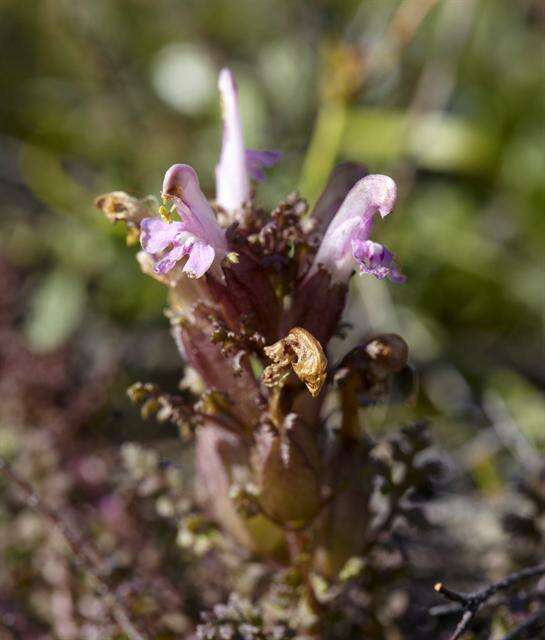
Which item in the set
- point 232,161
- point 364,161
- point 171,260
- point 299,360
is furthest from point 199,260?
point 364,161

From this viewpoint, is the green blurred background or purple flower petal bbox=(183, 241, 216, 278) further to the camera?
the green blurred background

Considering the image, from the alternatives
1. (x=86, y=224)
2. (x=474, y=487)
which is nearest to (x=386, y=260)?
(x=474, y=487)

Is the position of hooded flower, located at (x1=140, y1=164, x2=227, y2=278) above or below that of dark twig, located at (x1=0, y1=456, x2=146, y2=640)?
above

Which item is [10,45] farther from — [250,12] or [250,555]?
[250,555]

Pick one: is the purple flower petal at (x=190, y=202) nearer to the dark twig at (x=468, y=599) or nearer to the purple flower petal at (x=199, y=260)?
the purple flower petal at (x=199, y=260)

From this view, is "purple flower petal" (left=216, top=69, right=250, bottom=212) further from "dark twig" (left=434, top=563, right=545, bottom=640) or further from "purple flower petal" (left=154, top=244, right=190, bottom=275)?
"dark twig" (left=434, top=563, right=545, bottom=640)

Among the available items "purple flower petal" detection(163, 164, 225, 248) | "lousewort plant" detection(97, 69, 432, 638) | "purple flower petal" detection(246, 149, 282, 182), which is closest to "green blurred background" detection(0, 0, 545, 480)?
"lousewort plant" detection(97, 69, 432, 638)

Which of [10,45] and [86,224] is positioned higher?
[10,45]
